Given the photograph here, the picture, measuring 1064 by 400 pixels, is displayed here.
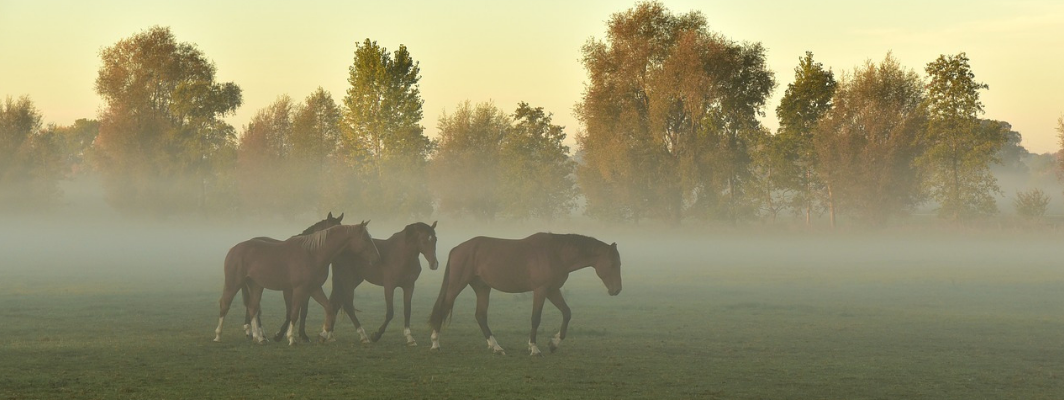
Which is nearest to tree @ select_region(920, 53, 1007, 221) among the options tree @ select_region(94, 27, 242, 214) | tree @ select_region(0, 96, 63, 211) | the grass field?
the grass field

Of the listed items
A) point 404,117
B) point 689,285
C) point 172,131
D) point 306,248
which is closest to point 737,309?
point 689,285

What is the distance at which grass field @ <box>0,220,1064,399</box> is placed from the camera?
14320mm

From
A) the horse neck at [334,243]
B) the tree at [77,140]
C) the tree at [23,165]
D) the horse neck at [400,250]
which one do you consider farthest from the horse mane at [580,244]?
the tree at [77,140]

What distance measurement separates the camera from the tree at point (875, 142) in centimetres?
6950

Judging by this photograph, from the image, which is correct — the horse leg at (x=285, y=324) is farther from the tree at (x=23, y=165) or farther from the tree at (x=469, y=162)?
the tree at (x=23, y=165)

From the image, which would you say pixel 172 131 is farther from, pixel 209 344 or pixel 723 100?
pixel 209 344

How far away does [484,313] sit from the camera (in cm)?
1823

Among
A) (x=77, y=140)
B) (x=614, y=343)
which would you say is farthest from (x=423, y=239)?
(x=77, y=140)

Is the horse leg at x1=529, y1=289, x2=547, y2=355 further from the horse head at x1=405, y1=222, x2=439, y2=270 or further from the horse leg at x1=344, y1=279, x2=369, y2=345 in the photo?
the horse leg at x1=344, y1=279, x2=369, y2=345

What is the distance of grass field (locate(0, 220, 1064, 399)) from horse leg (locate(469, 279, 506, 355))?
395mm

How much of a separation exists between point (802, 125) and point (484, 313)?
194 ft

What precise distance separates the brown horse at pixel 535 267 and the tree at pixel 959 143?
54.6 metres

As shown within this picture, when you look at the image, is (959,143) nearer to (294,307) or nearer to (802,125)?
(802,125)

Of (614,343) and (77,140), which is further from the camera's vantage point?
(77,140)
